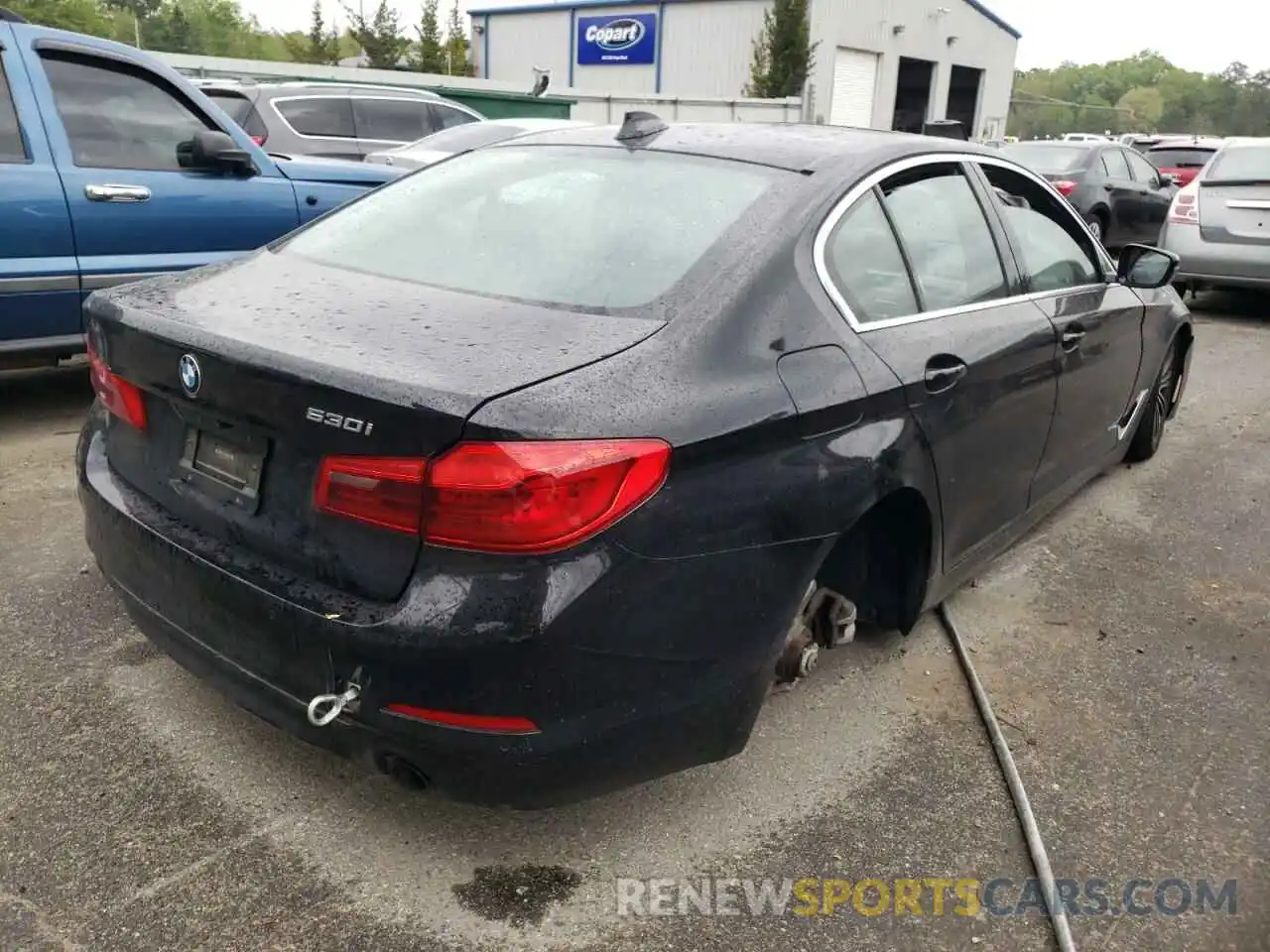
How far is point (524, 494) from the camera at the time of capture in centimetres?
191

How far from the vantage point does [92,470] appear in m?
2.67

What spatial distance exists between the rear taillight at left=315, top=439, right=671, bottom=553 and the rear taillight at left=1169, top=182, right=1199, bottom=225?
9115 millimetres

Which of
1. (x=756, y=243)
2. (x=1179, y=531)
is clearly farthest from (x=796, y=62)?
(x=756, y=243)

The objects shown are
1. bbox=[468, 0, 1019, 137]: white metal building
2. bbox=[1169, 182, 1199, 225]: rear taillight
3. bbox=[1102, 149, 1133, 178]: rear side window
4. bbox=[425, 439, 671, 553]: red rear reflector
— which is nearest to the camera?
bbox=[425, 439, 671, 553]: red rear reflector

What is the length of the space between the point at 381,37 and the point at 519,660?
41364 mm

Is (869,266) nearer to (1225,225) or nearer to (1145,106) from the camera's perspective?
(1225,225)

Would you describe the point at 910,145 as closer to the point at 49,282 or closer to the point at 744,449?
the point at 744,449

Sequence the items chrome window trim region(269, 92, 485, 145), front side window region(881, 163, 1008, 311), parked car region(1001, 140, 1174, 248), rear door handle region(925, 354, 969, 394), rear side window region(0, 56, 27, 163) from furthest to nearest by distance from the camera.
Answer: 1. parked car region(1001, 140, 1174, 248)
2. chrome window trim region(269, 92, 485, 145)
3. rear side window region(0, 56, 27, 163)
4. front side window region(881, 163, 1008, 311)
5. rear door handle region(925, 354, 969, 394)

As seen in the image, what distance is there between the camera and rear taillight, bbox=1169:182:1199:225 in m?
9.40

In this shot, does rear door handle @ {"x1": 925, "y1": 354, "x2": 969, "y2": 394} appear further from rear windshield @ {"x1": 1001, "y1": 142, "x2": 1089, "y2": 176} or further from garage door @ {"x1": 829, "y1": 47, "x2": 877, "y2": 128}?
garage door @ {"x1": 829, "y1": 47, "x2": 877, "y2": 128}

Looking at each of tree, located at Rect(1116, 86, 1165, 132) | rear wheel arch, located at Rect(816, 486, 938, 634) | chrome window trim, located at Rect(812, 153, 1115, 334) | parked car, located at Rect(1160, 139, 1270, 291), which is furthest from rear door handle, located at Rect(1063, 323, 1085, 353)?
tree, located at Rect(1116, 86, 1165, 132)

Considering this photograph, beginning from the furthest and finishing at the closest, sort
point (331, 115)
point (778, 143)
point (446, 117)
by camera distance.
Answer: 1. point (446, 117)
2. point (331, 115)
3. point (778, 143)

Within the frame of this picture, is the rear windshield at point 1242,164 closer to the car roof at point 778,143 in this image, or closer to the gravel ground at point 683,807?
the gravel ground at point 683,807

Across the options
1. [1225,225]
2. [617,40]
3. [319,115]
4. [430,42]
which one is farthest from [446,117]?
[430,42]
